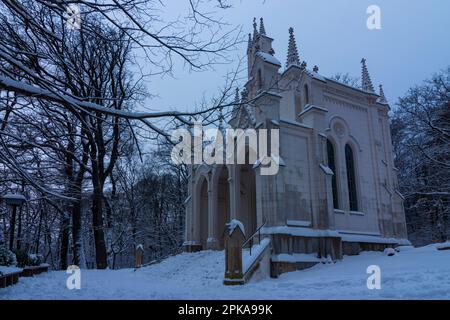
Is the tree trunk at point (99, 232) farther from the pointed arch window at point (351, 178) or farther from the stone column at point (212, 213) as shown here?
the pointed arch window at point (351, 178)

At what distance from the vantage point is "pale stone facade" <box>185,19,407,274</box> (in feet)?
52.5

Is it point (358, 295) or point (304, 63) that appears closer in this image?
point (358, 295)

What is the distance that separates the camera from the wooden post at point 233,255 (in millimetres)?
11828

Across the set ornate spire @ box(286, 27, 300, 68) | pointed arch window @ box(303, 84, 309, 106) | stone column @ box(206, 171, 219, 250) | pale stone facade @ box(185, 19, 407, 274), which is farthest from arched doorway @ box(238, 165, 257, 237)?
ornate spire @ box(286, 27, 300, 68)

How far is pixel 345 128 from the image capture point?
19.9 meters

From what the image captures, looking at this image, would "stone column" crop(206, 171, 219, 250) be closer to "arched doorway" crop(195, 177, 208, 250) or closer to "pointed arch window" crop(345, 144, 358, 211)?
"arched doorway" crop(195, 177, 208, 250)

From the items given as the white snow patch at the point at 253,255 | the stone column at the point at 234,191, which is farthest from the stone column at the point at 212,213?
the white snow patch at the point at 253,255

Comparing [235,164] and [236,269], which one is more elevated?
[235,164]

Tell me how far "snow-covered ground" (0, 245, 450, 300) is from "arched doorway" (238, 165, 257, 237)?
4131mm
